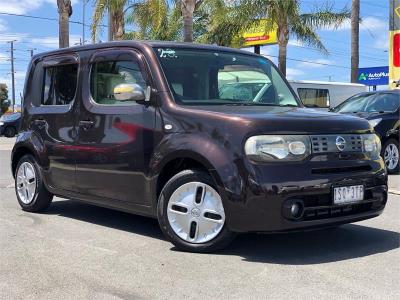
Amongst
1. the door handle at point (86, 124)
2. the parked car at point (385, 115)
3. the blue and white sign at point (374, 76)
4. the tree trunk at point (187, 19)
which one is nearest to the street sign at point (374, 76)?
the blue and white sign at point (374, 76)

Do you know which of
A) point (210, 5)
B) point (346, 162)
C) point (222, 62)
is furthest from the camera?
point (210, 5)

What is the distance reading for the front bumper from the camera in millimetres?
4559

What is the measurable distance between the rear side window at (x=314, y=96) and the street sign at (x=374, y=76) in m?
15.9

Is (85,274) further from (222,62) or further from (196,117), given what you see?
(222,62)

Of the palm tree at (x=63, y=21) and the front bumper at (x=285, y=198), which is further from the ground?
the palm tree at (x=63, y=21)

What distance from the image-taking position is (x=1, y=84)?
272 feet

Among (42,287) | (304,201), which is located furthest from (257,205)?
(42,287)

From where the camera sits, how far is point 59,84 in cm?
669

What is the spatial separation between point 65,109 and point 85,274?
2.44 metres

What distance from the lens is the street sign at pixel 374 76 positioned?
120ft

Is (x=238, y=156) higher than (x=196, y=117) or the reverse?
the reverse

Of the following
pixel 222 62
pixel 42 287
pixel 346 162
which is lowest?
pixel 42 287

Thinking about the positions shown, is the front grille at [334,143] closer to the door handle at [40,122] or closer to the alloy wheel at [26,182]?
the door handle at [40,122]

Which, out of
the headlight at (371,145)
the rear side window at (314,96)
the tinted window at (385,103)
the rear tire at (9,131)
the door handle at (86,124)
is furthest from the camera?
the rear tire at (9,131)
